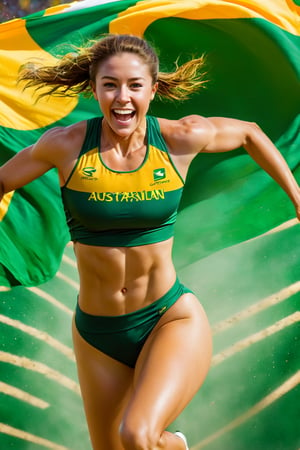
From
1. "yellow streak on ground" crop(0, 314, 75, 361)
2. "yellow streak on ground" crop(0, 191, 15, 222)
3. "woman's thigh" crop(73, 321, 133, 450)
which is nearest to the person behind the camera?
"woman's thigh" crop(73, 321, 133, 450)

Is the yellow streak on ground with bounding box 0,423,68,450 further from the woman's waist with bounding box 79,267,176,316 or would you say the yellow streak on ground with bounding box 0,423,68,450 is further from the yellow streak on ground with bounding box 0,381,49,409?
the woman's waist with bounding box 79,267,176,316

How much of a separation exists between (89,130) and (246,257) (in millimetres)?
1908

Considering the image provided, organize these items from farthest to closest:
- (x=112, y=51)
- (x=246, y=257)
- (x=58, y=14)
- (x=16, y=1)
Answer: (x=16, y=1)
(x=246, y=257)
(x=58, y=14)
(x=112, y=51)

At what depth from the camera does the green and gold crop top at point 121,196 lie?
3.37 metres

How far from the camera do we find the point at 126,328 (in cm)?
352

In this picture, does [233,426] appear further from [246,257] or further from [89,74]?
[89,74]

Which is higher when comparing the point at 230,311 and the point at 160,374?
the point at 160,374

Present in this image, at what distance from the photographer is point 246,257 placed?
5.06 m

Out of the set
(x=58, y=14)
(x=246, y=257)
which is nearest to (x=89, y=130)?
(x=58, y=14)

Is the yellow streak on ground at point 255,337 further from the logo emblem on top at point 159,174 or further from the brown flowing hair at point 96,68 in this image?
the logo emblem on top at point 159,174

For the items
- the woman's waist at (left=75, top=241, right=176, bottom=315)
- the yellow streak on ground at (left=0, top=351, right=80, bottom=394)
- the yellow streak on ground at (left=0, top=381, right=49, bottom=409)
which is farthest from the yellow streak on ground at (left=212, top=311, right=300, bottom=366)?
the woman's waist at (left=75, top=241, right=176, bottom=315)

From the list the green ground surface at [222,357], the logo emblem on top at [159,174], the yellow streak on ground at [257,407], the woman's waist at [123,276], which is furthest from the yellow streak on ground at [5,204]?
the yellow streak on ground at [257,407]

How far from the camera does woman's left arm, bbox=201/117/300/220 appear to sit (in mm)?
3604

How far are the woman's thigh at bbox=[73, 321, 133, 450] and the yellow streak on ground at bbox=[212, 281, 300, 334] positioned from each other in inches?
63.3
